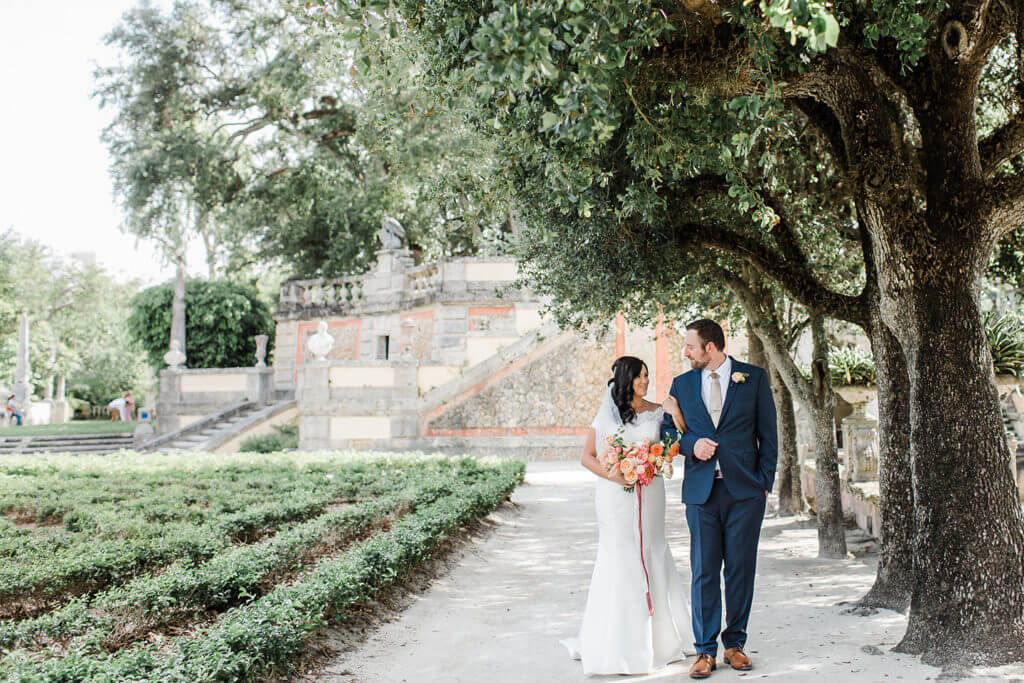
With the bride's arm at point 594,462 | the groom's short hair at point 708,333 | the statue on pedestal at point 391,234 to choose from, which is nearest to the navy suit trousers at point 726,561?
the bride's arm at point 594,462

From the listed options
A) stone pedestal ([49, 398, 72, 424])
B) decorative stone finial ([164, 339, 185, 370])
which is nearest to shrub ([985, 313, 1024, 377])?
decorative stone finial ([164, 339, 185, 370])

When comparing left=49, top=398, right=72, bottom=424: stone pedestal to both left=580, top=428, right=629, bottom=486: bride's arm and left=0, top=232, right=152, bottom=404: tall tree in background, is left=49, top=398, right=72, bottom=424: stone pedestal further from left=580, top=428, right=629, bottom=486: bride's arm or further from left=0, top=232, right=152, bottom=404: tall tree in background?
left=580, top=428, right=629, bottom=486: bride's arm

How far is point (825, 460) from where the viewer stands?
7922 millimetres

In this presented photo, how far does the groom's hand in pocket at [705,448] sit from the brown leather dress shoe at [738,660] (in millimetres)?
1149

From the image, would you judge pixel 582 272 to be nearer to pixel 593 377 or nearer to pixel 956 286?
pixel 956 286

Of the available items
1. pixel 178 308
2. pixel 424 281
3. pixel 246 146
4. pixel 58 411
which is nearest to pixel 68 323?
pixel 58 411

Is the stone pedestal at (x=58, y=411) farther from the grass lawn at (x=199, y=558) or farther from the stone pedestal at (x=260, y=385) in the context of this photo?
the grass lawn at (x=199, y=558)

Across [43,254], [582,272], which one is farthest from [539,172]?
[43,254]

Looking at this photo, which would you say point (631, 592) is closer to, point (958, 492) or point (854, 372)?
point (958, 492)

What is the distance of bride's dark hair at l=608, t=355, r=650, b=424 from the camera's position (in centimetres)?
474

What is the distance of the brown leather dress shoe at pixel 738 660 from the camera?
434cm

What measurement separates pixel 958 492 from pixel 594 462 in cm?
219

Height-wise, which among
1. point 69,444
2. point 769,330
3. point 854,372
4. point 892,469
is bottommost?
point 69,444

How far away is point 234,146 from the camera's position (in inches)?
1036
